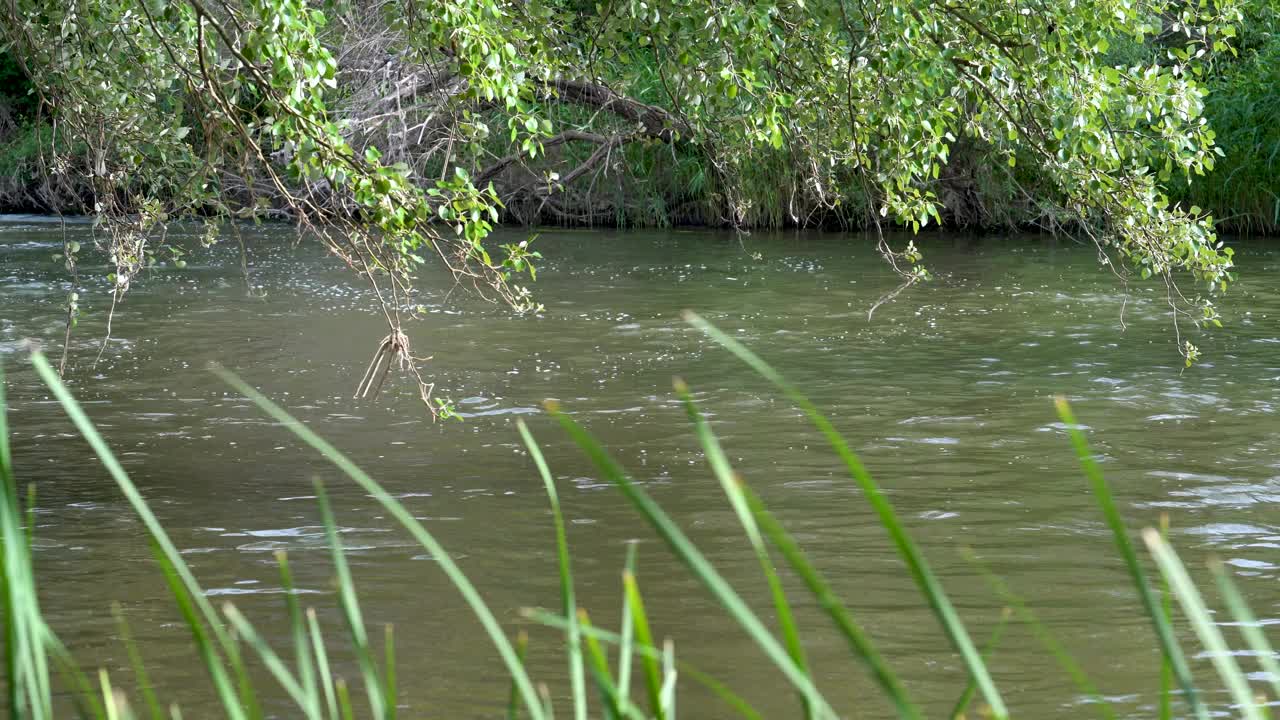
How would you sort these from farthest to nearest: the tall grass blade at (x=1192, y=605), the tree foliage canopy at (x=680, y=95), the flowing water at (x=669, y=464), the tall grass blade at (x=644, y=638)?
the tree foliage canopy at (x=680, y=95), the flowing water at (x=669, y=464), the tall grass blade at (x=644, y=638), the tall grass blade at (x=1192, y=605)

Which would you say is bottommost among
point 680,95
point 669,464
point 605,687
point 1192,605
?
point 669,464

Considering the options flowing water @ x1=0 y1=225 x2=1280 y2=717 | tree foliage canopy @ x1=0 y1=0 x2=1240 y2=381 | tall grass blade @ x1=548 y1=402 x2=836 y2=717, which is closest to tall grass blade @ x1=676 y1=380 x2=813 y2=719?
tall grass blade @ x1=548 y1=402 x2=836 y2=717

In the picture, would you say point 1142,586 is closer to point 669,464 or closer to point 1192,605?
point 1192,605

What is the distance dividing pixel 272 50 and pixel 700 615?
2.56 metres

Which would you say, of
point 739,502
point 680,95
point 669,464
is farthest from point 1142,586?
point 669,464

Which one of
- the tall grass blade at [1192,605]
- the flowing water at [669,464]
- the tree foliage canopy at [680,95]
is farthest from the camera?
the tree foliage canopy at [680,95]

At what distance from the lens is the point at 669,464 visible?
337 inches

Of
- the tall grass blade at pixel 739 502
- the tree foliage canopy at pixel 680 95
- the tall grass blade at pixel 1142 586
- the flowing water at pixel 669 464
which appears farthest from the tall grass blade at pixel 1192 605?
the tree foliage canopy at pixel 680 95

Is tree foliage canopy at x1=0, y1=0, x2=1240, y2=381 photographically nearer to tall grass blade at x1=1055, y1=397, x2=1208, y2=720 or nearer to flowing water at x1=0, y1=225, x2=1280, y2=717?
flowing water at x1=0, y1=225, x2=1280, y2=717

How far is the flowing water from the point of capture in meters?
5.67

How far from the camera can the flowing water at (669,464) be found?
5.67m

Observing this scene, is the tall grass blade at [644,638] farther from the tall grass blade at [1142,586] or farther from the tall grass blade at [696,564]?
the tall grass blade at [1142,586]

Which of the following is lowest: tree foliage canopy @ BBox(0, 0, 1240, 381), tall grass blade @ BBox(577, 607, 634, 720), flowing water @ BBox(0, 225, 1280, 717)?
flowing water @ BBox(0, 225, 1280, 717)

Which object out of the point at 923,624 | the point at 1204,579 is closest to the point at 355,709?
the point at 923,624
